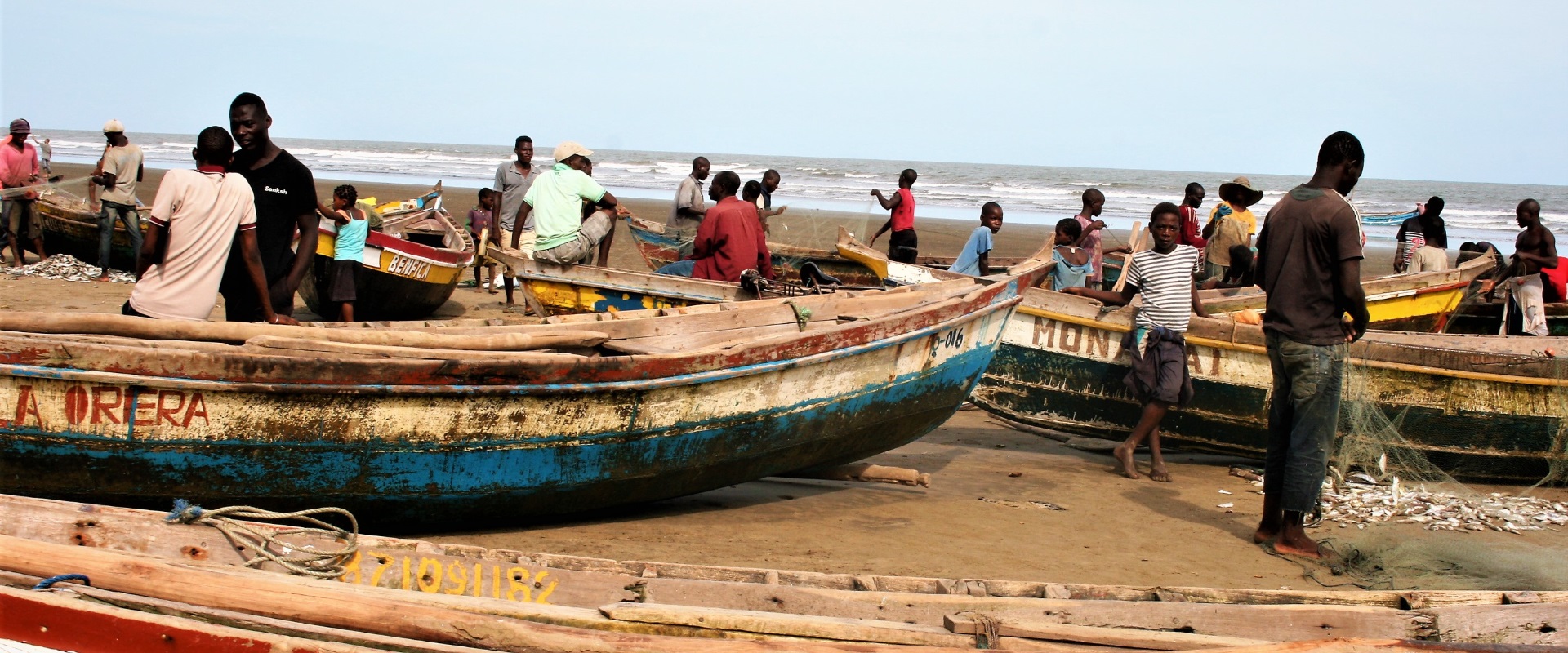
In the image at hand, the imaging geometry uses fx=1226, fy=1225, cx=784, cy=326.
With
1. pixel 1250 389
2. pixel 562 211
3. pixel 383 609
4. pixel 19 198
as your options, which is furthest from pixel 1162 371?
pixel 19 198

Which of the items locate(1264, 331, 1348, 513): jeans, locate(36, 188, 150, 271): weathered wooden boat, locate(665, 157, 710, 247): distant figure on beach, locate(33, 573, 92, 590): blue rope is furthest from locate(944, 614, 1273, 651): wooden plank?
locate(36, 188, 150, 271): weathered wooden boat

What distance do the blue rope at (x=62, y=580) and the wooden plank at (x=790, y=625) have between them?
1.46 m

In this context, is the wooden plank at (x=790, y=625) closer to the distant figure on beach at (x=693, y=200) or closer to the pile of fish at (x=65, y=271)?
the distant figure on beach at (x=693, y=200)

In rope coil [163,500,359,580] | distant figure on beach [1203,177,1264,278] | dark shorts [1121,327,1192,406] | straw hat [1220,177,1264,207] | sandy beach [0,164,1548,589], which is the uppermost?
straw hat [1220,177,1264,207]

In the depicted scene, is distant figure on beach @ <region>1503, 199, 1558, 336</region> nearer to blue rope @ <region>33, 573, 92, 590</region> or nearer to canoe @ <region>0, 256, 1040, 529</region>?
canoe @ <region>0, 256, 1040, 529</region>

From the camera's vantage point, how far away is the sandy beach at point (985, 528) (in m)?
5.38

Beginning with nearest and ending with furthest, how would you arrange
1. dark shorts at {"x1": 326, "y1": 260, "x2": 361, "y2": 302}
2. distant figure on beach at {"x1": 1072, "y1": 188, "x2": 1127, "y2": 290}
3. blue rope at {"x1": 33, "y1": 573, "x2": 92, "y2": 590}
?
1. blue rope at {"x1": 33, "y1": 573, "x2": 92, "y2": 590}
2. dark shorts at {"x1": 326, "y1": 260, "x2": 361, "y2": 302}
3. distant figure on beach at {"x1": 1072, "y1": 188, "x2": 1127, "y2": 290}

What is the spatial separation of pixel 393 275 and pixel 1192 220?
7175 mm

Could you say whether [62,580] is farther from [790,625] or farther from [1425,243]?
[1425,243]

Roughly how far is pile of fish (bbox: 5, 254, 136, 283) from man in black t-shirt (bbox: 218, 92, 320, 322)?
8.41 metres

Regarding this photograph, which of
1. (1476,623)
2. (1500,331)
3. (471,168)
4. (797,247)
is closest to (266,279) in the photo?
(1476,623)

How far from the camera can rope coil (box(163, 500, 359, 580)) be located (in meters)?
3.92

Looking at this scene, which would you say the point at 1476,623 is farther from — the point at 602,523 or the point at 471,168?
the point at 471,168

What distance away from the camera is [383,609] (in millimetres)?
3336
